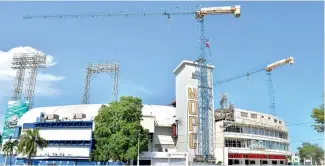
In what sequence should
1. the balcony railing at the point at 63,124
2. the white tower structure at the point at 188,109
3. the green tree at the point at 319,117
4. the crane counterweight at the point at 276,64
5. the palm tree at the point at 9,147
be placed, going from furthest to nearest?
the crane counterweight at the point at 276,64, the white tower structure at the point at 188,109, the balcony railing at the point at 63,124, the palm tree at the point at 9,147, the green tree at the point at 319,117

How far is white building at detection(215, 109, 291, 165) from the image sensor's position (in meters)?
86.2

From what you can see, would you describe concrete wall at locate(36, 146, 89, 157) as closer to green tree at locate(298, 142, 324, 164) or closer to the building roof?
the building roof

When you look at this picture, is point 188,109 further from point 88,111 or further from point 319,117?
point 319,117

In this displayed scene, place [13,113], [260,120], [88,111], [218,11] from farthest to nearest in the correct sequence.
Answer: [13,113] → [260,120] → [218,11] → [88,111]

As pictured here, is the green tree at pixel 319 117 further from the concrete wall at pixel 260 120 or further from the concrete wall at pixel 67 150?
the concrete wall at pixel 67 150

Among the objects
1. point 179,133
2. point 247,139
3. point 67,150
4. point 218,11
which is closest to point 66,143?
point 67,150

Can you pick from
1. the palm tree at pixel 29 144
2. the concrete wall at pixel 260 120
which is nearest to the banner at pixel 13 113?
the palm tree at pixel 29 144

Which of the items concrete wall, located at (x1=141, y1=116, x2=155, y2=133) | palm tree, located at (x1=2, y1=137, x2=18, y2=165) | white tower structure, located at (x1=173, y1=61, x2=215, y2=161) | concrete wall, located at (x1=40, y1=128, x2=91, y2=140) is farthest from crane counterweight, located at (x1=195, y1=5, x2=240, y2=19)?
palm tree, located at (x1=2, y1=137, x2=18, y2=165)

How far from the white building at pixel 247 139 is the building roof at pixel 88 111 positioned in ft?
51.9

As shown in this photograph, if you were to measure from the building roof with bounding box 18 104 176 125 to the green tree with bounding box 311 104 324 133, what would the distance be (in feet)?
156

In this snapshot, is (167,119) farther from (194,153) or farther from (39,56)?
(39,56)

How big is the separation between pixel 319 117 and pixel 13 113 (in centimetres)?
9798

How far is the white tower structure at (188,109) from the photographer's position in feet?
286

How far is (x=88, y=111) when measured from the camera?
308ft
